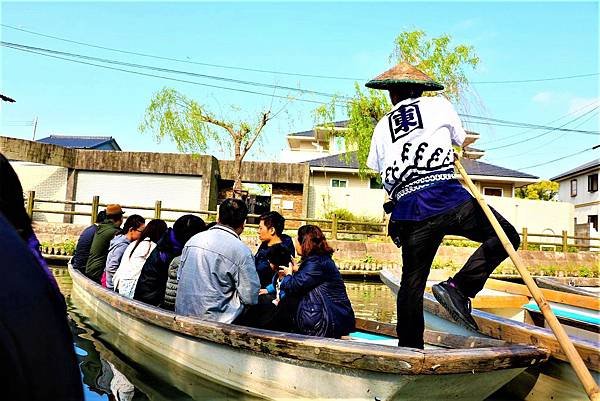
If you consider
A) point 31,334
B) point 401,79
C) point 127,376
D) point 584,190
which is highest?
point 584,190

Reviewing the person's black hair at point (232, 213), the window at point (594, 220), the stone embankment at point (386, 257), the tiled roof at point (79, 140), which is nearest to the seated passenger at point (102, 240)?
the person's black hair at point (232, 213)

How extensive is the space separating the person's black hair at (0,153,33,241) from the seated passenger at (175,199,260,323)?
2718mm

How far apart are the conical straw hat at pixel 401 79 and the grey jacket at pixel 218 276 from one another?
4.82 ft

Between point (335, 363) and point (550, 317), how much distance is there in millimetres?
1101

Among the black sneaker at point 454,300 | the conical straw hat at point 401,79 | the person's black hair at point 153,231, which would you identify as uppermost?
the conical straw hat at point 401,79

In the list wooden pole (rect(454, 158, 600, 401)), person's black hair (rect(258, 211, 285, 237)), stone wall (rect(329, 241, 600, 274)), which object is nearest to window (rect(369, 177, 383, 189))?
stone wall (rect(329, 241, 600, 274))

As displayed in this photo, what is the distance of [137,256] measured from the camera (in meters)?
5.20

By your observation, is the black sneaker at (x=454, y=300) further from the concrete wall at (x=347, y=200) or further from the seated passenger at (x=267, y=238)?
the concrete wall at (x=347, y=200)

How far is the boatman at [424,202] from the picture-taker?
9.59 ft

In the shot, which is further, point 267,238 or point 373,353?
point 267,238

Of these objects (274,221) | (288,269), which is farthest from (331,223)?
(288,269)

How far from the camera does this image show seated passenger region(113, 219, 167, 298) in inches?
202

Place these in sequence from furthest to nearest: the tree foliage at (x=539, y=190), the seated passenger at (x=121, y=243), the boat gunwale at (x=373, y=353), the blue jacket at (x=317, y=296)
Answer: the tree foliage at (x=539, y=190) < the seated passenger at (x=121, y=243) < the blue jacket at (x=317, y=296) < the boat gunwale at (x=373, y=353)

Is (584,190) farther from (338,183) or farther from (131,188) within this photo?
(131,188)
